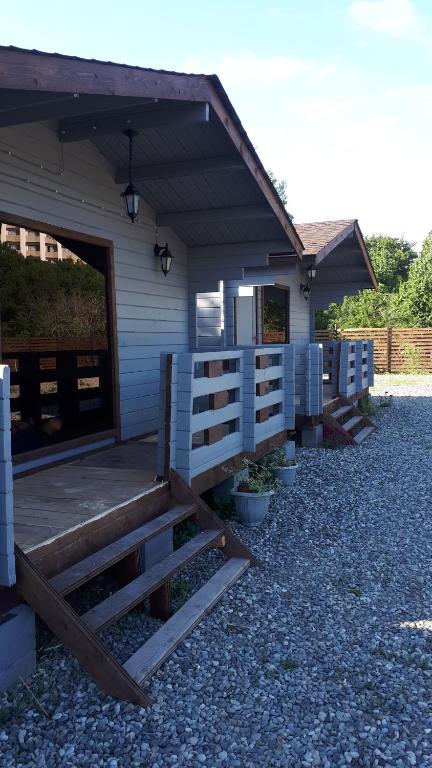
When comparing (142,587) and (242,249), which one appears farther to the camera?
(242,249)

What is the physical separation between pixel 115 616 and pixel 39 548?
0.49 meters

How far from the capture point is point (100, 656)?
8.84 ft

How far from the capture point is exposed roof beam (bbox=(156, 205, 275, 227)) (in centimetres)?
645

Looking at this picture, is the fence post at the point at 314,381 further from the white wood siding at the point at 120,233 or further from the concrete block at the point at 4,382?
the concrete block at the point at 4,382

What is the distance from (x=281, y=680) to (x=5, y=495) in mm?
1606

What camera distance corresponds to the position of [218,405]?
495 cm

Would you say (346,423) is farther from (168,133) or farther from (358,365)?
(168,133)

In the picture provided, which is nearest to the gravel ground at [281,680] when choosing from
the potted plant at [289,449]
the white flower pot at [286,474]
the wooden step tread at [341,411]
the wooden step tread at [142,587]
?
the wooden step tread at [142,587]

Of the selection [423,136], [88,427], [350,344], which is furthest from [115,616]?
[423,136]

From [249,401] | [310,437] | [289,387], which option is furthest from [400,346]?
[249,401]

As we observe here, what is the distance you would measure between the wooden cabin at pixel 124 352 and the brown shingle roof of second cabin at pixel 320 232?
1.96 meters

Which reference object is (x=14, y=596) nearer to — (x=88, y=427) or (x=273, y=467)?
(x=88, y=427)

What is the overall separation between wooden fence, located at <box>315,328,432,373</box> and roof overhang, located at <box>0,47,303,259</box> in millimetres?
15656

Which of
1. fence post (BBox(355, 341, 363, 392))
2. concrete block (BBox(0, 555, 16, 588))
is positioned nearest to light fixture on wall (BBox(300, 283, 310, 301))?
fence post (BBox(355, 341, 363, 392))
